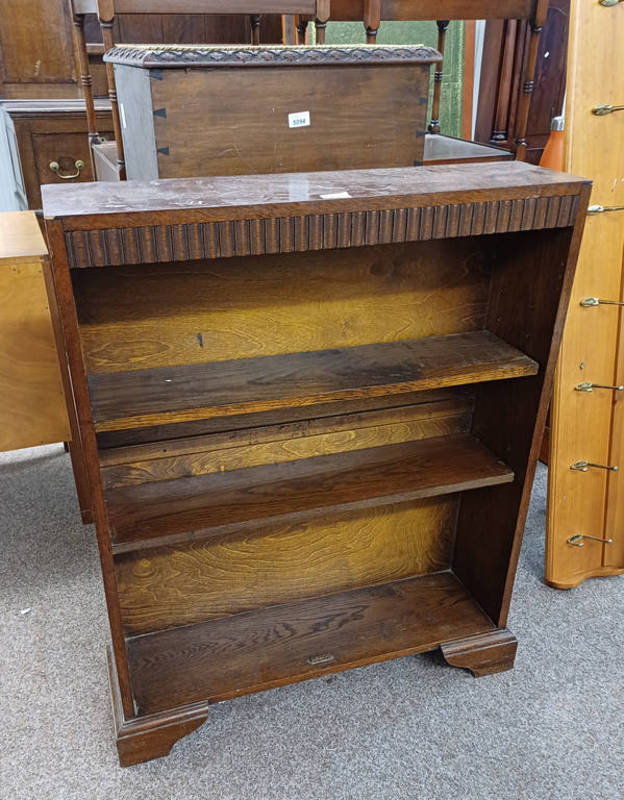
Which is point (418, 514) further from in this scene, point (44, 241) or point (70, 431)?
point (44, 241)

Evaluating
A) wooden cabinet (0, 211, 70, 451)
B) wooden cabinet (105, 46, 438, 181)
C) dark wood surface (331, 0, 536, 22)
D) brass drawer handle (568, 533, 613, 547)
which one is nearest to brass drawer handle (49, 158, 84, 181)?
dark wood surface (331, 0, 536, 22)

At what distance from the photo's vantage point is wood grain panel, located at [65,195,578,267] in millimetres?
1102

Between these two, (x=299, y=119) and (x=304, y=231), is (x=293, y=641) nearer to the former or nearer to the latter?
(x=304, y=231)

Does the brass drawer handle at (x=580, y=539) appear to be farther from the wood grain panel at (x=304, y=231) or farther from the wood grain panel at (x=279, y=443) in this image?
the wood grain panel at (x=304, y=231)

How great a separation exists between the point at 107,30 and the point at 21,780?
6.94ft

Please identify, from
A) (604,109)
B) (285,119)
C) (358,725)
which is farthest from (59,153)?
(358,725)

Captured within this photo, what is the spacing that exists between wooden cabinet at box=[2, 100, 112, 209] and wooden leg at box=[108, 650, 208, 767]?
109 inches

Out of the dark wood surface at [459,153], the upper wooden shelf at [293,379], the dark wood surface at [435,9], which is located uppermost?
the dark wood surface at [435,9]

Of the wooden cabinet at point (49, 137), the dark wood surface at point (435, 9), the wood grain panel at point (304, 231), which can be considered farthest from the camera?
the wooden cabinet at point (49, 137)

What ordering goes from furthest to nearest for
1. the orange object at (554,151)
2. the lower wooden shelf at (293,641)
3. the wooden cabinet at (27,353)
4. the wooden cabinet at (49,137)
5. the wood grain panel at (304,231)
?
1. the wooden cabinet at (49,137)
2. the orange object at (554,151)
3. the wooden cabinet at (27,353)
4. the lower wooden shelf at (293,641)
5. the wood grain panel at (304,231)

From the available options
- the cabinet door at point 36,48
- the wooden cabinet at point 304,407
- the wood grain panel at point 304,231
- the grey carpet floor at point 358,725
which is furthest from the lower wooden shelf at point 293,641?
the cabinet door at point 36,48

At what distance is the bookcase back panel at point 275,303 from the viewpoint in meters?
1.38

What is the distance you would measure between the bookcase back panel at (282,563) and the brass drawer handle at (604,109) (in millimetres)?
1027

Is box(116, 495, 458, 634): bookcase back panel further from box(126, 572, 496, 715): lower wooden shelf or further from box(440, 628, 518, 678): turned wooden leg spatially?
box(440, 628, 518, 678): turned wooden leg
